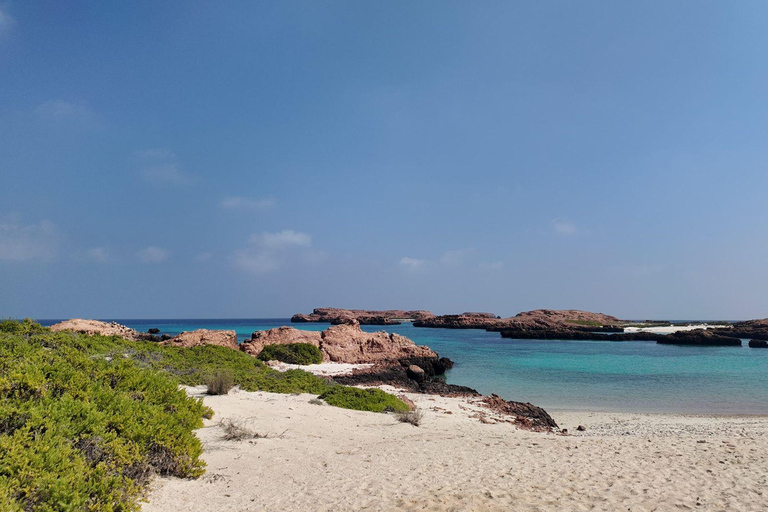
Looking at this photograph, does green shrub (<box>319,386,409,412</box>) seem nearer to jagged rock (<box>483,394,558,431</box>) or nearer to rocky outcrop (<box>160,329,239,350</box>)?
jagged rock (<box>483,394,558,431</box>)

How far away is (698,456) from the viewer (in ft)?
32.1

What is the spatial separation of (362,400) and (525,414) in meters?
7.17

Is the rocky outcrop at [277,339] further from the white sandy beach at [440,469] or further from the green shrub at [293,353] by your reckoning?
the white sandy beach at [440,469]

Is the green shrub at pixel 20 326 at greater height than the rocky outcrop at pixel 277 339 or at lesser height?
greater

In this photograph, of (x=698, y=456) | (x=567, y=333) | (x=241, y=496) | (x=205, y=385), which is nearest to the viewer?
(x=241, y=496)

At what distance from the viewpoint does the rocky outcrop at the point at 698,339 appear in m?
63.5

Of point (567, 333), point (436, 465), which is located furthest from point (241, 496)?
point (567, 333)

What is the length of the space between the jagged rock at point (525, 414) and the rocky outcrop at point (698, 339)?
201 feet

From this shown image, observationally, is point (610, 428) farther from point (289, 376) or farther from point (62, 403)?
point (62, 403)

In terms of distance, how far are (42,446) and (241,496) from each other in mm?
2867

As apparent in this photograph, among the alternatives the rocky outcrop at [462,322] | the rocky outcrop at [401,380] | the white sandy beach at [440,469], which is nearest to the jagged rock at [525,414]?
the rocky outcrop at [401,380]

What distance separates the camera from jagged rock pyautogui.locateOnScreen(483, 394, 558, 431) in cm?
1610

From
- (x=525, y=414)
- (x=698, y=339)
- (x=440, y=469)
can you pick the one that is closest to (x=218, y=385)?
(x=440, y=469)

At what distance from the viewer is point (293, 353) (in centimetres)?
2967
